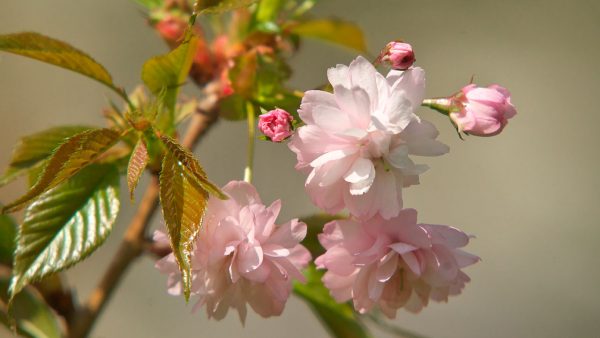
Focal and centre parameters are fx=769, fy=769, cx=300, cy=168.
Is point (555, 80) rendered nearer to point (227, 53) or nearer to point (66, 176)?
point (227, 53)

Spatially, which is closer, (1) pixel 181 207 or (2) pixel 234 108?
(1) pixel 181 207

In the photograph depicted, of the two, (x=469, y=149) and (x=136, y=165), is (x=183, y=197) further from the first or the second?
(x=469, y=149)

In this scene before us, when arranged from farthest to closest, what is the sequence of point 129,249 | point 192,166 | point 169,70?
point 129,249
point 169,70
point 192,166

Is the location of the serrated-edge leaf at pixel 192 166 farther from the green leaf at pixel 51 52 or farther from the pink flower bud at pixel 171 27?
the pink flower bud at pixel 171 27

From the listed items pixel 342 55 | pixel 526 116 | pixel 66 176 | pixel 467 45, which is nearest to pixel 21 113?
pixel 342 55

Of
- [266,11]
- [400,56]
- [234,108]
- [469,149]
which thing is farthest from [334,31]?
[469,149]

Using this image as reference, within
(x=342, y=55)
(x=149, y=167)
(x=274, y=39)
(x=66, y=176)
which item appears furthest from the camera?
(x=342, y=55)
